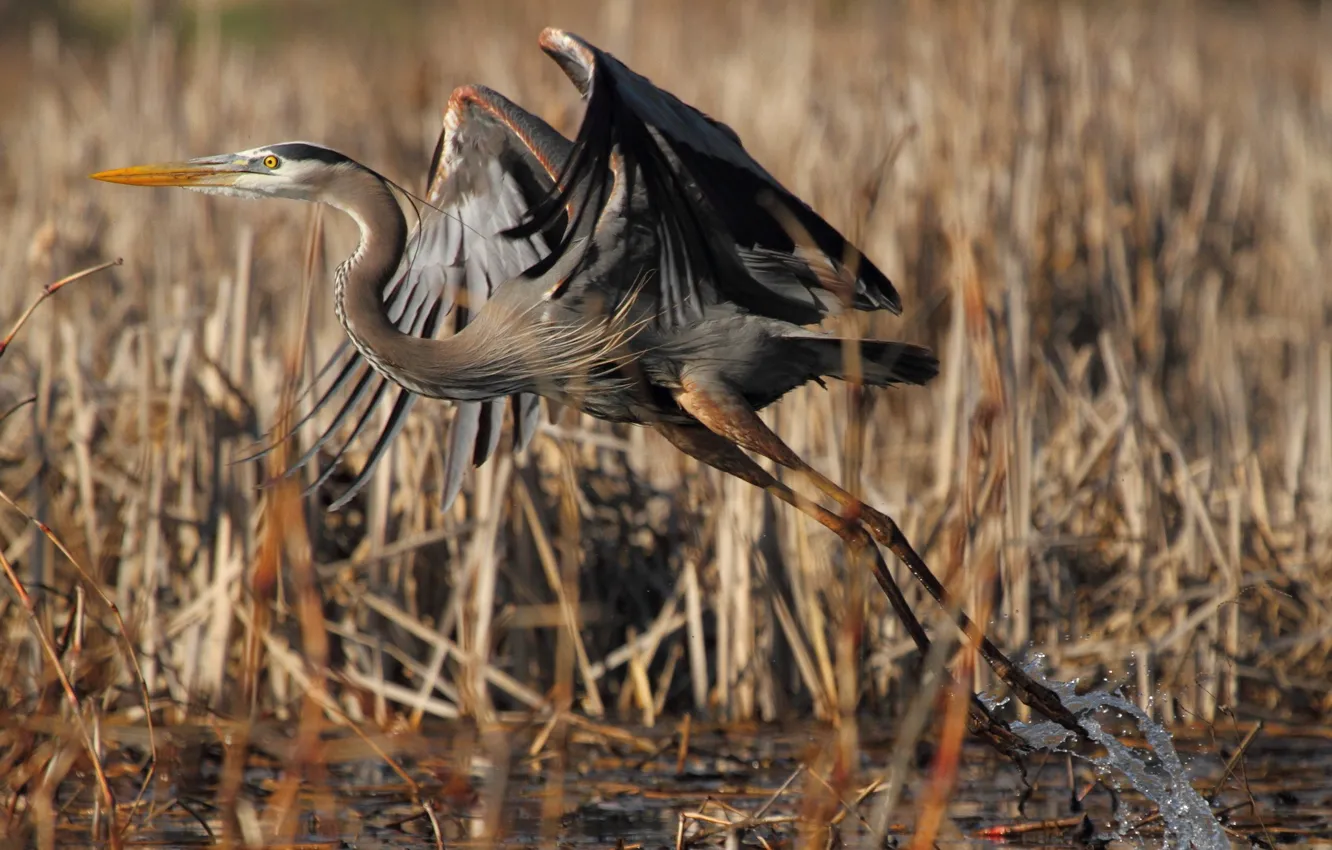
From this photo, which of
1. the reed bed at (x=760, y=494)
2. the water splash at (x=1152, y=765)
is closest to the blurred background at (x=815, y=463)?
the reed bed at (x=760, y=494)

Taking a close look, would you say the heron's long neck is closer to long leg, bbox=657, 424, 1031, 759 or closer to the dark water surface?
long leg, bbox=657, 424, 1031, 759

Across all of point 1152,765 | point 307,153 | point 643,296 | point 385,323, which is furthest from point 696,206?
point 1152,765

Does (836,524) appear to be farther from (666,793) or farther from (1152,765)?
A: (1152,765)

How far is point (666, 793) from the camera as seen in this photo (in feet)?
13.0

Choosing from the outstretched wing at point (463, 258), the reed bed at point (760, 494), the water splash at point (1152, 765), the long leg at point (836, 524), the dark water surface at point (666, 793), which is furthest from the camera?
the reed bed at point (760, 494)

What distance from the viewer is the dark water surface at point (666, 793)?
3520 mm

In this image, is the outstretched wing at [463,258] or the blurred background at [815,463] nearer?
the outstretched wing at [463,258]

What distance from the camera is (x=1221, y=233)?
23.7 ft

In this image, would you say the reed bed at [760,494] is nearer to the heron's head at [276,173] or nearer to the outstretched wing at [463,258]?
the outstretched wing at [463,258]

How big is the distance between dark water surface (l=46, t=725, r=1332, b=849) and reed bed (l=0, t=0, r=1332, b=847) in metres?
0.17

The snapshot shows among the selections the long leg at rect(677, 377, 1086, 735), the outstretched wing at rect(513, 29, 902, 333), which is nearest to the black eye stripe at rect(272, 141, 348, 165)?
the outstretched wing at rect(513, 29, 902, 333)

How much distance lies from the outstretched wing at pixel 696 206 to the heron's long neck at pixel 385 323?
0.31m

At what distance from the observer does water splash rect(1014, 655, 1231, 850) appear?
340cm

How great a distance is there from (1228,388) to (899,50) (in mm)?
2843
